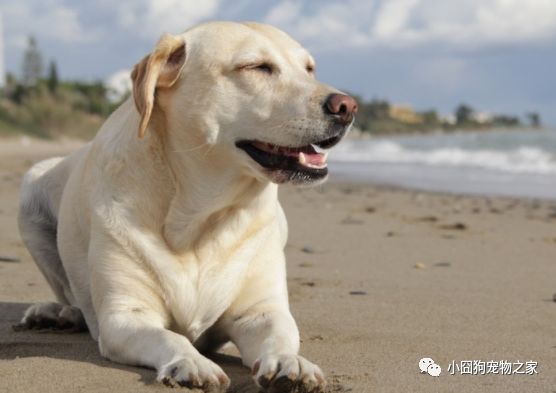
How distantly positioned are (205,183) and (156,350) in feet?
2.63

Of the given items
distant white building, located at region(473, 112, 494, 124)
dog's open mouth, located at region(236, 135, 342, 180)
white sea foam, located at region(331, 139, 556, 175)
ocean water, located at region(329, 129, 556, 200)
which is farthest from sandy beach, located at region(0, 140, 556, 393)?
distant white building, located at region(473, 112, 494, 124)

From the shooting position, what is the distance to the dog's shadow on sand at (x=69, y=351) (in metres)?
3.31

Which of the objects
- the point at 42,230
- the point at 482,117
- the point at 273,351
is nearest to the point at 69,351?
the point at 273,351

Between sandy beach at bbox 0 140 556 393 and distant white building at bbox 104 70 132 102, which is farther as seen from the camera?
distant white building at bbox 104 70 132 102

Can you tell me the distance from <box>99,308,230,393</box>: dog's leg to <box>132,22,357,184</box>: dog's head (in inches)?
29.4

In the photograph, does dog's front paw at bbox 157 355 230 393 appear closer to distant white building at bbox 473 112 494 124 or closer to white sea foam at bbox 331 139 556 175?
white sea foam at bbox 331 139 556 175

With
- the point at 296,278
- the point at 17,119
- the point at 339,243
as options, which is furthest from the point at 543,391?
the point at 17,119

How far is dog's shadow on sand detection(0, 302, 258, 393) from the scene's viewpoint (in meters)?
3.31

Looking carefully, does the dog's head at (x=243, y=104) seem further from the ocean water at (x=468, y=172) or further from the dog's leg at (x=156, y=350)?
the ocean water at (x=468, y=172)

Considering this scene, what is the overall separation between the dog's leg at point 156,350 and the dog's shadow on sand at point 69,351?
0.16 feet

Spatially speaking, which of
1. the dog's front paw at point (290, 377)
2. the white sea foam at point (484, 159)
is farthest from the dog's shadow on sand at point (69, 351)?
the white sea foam at point (484, 159)

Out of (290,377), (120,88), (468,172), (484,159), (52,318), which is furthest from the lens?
(120,88)

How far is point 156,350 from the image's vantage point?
11.0 feet

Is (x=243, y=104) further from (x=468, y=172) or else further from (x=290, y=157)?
(x=468, y=172)
